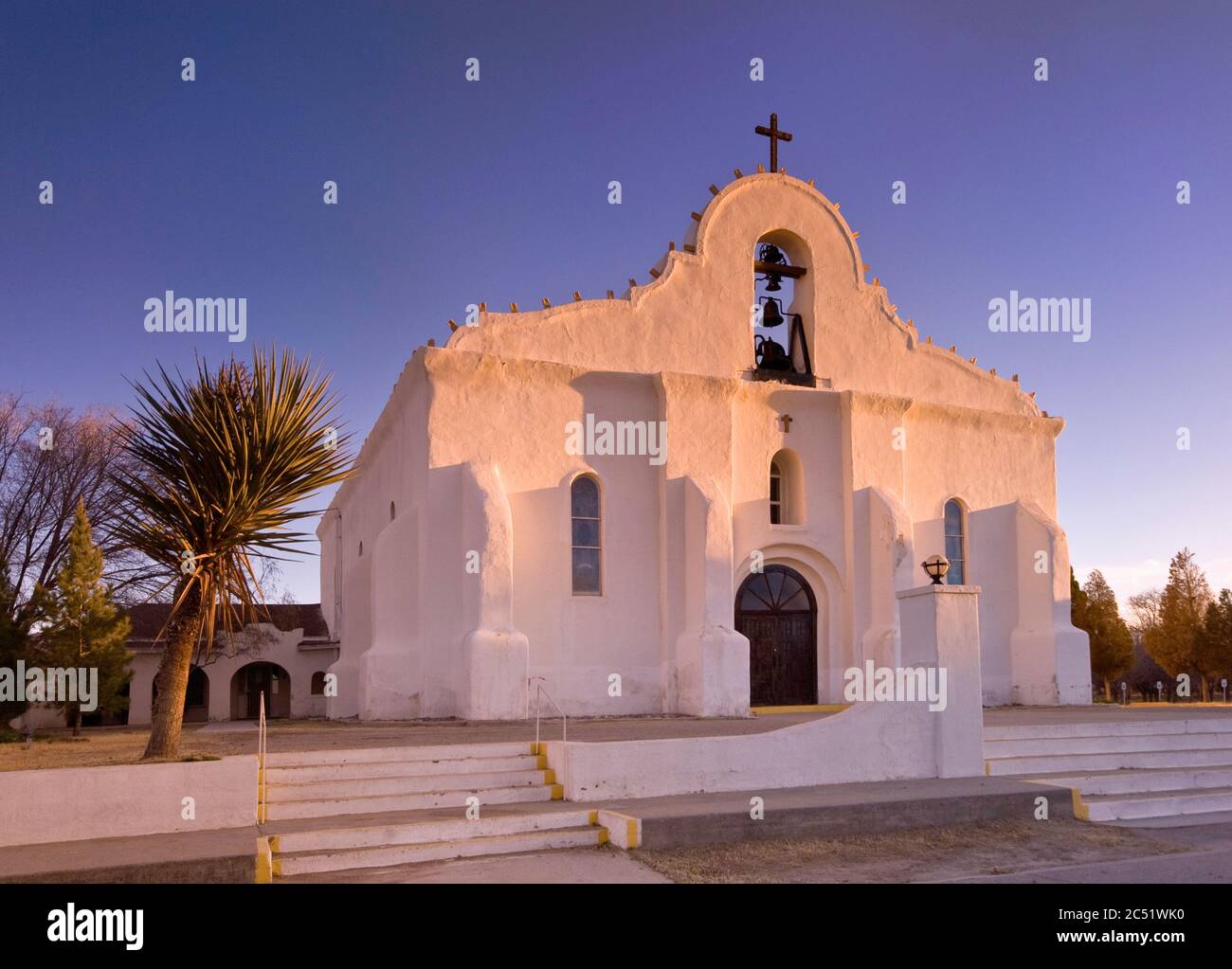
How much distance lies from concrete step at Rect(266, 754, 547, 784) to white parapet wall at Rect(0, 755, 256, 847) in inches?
35.6

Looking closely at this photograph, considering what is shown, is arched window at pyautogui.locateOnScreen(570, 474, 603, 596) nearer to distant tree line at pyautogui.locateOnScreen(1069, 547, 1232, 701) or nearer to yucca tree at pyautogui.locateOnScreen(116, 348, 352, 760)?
yucca tree at pyautogui.locateOnScreen(116, 348, 352, 760)

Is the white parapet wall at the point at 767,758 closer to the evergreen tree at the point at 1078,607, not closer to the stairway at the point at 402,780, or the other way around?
the stairway at the point at 402,780

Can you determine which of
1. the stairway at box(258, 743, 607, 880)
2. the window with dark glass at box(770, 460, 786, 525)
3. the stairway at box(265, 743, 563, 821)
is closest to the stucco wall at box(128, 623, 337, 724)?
the window with dark glass at box(770, 460, 786, 525)

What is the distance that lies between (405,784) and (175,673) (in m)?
2.59

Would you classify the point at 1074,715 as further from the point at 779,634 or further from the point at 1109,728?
the point at 779,634

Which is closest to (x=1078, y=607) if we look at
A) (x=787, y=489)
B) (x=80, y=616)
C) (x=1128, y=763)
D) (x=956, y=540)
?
(x=956, y=540)

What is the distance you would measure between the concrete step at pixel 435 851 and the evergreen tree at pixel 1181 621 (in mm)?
32777

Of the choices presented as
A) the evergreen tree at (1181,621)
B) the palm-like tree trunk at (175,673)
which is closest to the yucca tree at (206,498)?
the palm-like tree trunk at (175,673)

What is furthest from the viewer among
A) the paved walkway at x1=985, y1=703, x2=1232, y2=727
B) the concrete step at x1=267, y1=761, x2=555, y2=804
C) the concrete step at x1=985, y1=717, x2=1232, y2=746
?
the paved walkway at x1=985, y1=703, x2=1232, y2=727

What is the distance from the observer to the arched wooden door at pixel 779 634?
2008cm

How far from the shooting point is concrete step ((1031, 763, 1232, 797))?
40.5 ft

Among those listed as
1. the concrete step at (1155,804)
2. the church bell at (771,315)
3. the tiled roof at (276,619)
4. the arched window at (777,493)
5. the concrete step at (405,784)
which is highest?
the church bell at (771,315)

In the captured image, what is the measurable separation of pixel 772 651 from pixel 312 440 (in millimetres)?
11890
